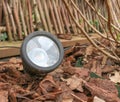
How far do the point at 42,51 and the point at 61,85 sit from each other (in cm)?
19

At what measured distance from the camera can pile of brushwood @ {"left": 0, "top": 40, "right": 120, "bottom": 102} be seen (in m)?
1.49

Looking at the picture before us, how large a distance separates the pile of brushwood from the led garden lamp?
0.25 ft

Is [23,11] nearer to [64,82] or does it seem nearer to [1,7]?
[1,7]

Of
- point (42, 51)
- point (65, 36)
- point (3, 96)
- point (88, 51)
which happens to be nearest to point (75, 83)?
point (42, 51)

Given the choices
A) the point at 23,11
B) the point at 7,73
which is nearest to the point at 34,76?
the point at 7,73

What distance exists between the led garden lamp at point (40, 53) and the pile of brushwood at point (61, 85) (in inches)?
3.0

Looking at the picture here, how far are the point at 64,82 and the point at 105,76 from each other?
385 millimetres

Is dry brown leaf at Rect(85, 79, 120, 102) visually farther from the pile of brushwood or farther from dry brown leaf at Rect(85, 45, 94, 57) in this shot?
dry brown leaf at Rect(85, 45, 94, 57)

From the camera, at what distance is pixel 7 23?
245 centimetres

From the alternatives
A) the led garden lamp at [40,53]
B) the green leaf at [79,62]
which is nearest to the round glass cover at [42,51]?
the led garden lamp at [40,53]

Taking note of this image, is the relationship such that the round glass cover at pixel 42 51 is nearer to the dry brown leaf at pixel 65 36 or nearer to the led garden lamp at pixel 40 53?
the led garden lamp at pixel 40 53

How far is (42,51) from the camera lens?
1.65 metres

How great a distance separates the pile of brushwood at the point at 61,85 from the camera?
149 centimetres

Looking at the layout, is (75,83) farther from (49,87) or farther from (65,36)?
(65,36)
